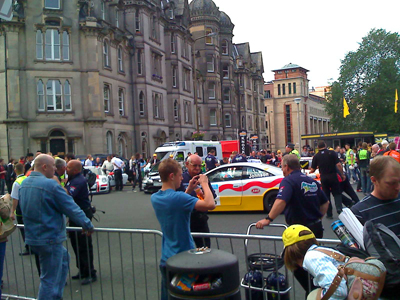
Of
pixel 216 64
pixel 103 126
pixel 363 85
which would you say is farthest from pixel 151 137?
pixel 363 85

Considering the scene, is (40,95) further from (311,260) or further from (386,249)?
(386,249)

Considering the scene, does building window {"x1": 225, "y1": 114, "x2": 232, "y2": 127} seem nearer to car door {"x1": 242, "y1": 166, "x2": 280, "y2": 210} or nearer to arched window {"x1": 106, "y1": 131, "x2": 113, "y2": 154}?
arched window {"x1": 106, "y1": 131, "x2": 113, "y2": 154}

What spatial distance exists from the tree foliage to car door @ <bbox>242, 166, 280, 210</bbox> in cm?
4512

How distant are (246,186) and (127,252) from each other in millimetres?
5549

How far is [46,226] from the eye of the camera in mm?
4762

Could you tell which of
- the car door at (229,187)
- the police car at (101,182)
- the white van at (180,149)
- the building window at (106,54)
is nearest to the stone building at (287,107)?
the building window at (106,54)

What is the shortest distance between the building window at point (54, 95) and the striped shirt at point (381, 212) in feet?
102

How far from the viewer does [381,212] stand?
10.1ft

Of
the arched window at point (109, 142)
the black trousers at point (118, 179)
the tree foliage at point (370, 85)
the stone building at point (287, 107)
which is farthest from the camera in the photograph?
the stone building at point (287, 107)

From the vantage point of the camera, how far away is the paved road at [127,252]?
5.62m

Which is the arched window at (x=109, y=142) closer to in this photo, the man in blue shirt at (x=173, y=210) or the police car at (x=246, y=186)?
the police car at (x=246, y=186)

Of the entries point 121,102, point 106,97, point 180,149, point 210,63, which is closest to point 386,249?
point 180,149

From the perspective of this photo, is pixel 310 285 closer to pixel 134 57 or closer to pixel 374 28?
pixel 134 57

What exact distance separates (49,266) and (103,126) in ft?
93.3
